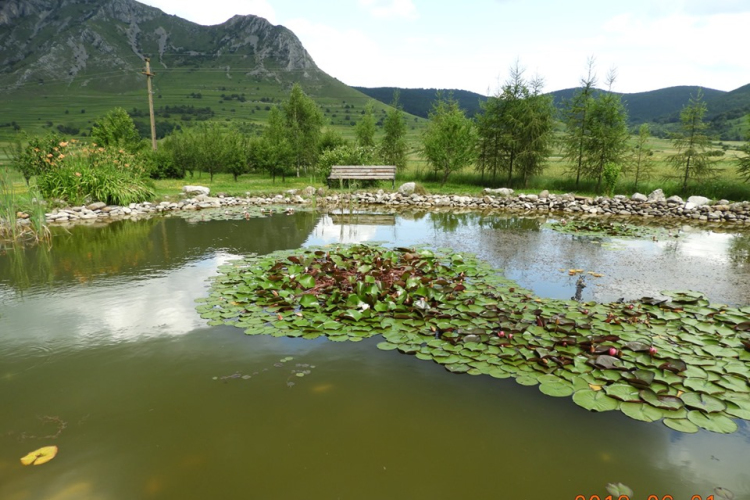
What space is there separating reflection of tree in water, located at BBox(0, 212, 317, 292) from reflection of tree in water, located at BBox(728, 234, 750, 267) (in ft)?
29.0

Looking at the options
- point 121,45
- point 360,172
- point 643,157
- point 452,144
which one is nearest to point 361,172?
point 360,172

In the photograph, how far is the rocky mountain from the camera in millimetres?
125250

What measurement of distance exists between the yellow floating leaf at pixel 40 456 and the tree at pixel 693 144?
65.3ft

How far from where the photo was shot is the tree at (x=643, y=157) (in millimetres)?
16575

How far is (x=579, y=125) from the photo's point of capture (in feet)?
56.9

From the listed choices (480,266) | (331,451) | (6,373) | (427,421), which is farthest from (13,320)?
(480,266)

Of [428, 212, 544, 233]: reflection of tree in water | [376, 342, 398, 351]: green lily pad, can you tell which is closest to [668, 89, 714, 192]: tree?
[428, 212, 544, 233]: reflection of tree in water

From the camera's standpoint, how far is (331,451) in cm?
258

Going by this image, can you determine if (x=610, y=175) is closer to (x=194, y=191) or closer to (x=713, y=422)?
(x=713, y=422)

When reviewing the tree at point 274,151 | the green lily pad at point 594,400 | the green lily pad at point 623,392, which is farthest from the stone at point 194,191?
the green lily pad at point 623,392

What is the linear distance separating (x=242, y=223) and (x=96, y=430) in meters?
8.62

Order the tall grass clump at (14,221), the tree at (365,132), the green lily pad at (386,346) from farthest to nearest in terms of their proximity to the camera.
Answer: the tree at (365,132) < the tall grass clump at (14,221) < the green lily pad at (386,346)

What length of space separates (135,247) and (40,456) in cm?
652

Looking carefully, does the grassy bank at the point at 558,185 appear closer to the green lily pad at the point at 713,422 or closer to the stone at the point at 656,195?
the stone at the point at 656,195
